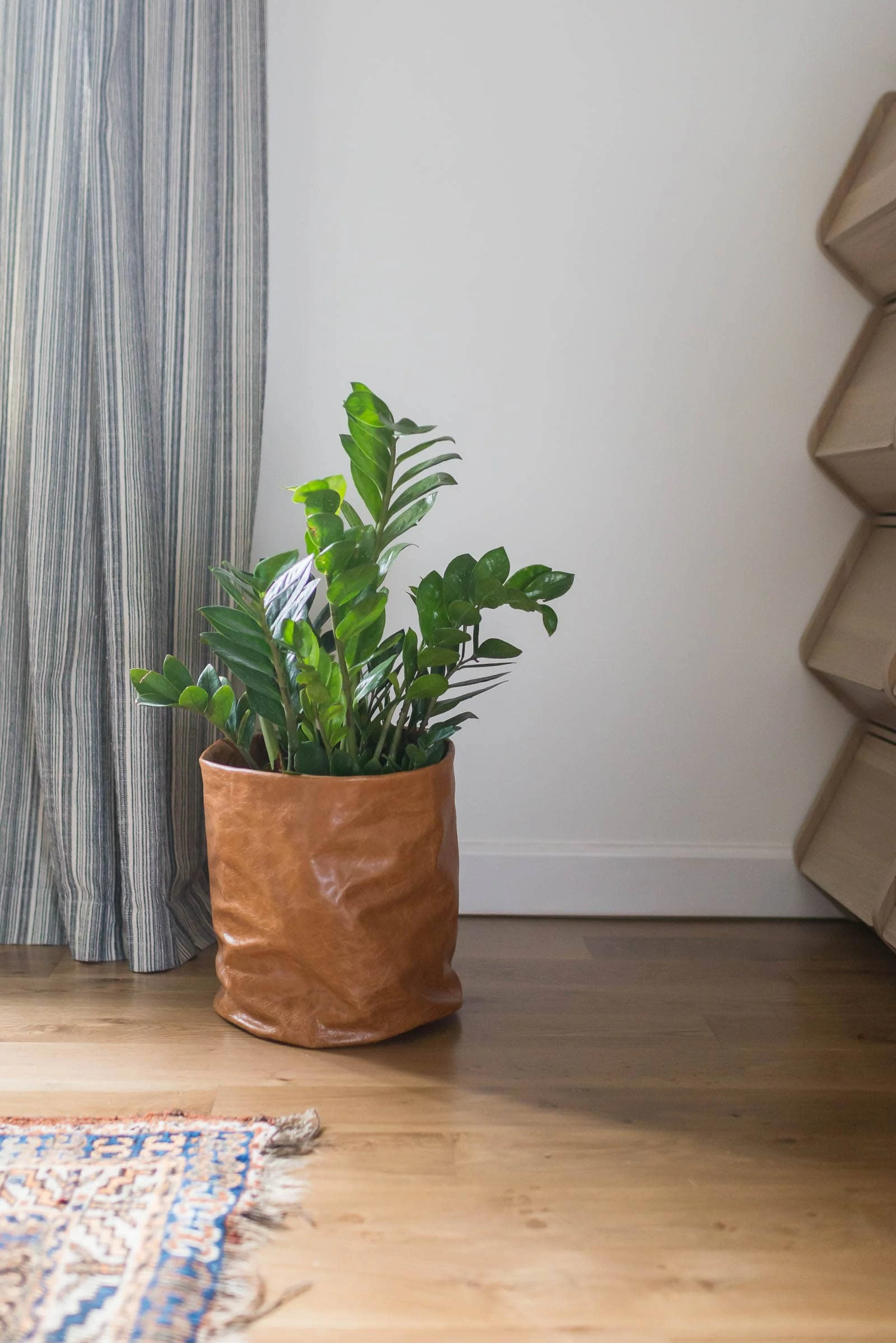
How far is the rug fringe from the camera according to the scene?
844 millimetres

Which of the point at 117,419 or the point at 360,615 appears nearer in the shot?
the point at 360,615

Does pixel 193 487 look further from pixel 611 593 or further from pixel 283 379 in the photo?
pixel 611 593

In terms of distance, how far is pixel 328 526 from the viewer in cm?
118

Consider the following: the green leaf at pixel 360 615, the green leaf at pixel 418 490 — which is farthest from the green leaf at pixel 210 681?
the green leaf at pixel 418 490

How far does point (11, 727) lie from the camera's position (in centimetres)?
158

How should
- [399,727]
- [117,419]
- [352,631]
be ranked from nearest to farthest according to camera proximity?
1. [352,631]
2. [399,727]
3. [117,419]

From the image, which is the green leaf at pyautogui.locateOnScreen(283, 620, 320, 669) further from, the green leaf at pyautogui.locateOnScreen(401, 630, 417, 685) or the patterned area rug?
the patterned area rug

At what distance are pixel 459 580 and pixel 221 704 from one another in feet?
1.05

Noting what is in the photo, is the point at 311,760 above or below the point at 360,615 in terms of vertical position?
below

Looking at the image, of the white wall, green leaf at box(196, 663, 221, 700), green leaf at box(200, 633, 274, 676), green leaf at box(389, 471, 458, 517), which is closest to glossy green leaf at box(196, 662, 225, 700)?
green leaf at box(196, 663, 221, 700)

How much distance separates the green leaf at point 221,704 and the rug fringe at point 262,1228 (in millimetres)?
461

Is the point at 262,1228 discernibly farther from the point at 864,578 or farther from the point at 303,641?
the point at 864,578

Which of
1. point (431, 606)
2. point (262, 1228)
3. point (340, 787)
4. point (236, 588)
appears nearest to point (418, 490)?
point (431, 606)

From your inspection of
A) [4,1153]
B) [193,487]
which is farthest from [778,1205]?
[193,487]
